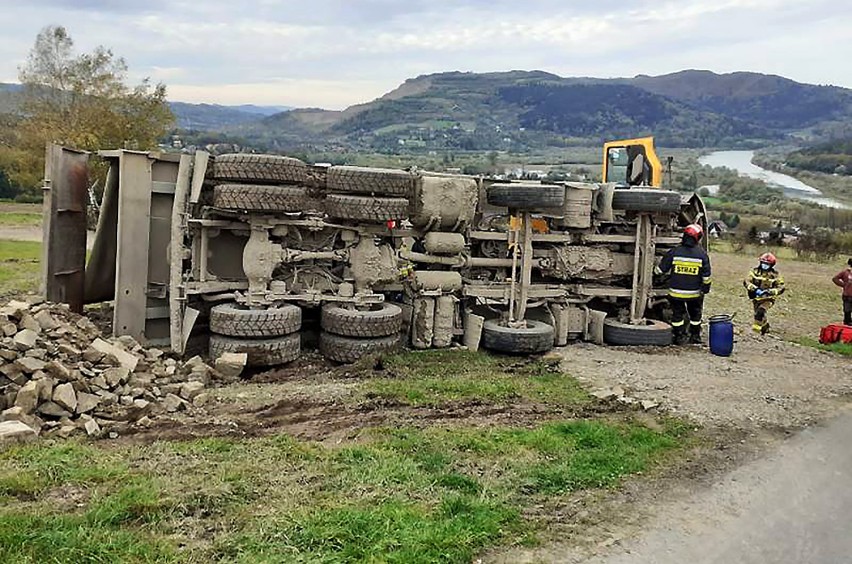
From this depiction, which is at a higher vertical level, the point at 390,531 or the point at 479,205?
the point at 479,205

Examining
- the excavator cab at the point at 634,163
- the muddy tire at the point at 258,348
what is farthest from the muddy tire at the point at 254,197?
the excavator cab at the point at 634,163

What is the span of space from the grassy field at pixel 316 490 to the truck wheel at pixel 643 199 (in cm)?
425

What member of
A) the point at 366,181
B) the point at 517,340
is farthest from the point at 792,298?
the point at 366,181

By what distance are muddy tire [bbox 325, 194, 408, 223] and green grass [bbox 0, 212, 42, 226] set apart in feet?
68.1

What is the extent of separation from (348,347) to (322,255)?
1.06 meters

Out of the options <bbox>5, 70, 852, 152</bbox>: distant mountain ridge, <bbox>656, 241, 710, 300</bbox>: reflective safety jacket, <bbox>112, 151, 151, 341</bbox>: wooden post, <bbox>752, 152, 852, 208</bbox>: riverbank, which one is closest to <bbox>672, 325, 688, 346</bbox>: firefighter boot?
<bbox>656, 241, 710, 300</bbox>: reflective safety jacket

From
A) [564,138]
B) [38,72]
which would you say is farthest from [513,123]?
[38,72]

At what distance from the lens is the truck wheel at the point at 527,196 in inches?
372

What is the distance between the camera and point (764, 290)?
11758mm

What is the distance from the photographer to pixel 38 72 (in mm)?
28172

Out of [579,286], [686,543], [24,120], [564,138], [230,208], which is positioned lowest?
[686,543]

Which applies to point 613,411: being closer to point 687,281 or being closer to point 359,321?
point 359,321

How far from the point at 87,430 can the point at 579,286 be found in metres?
6.53

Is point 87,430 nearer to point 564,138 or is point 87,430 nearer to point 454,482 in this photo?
Answer: point 454,482
